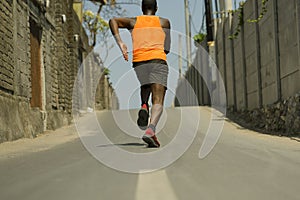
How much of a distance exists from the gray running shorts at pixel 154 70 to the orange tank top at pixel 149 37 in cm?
6

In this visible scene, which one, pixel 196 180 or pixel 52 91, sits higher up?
pixel 52 91

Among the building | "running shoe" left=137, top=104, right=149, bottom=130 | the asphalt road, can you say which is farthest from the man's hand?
the building

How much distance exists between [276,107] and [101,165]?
8218 millimetres

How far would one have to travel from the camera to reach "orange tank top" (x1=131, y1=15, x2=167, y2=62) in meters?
6.66

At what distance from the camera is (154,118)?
6562mm

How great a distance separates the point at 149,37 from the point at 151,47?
0.41 feet

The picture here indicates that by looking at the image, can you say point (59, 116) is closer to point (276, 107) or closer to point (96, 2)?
point (276, 107)

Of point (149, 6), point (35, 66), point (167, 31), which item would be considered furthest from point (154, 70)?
point (35, 66)

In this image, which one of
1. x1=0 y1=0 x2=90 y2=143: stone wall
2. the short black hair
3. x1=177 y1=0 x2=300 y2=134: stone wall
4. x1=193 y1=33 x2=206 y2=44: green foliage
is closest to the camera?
the short black hair

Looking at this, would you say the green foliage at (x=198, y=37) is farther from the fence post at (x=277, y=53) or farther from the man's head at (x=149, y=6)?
the man's head at (x=149, y=6)

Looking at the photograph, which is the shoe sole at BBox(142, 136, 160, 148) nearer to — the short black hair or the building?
the short black hair

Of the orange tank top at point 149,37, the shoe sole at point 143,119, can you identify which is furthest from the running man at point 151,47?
the shoe sole at point 143,119

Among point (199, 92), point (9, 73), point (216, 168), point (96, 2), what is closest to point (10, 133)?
point (9, 73)

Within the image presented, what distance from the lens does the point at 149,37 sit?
667cm
